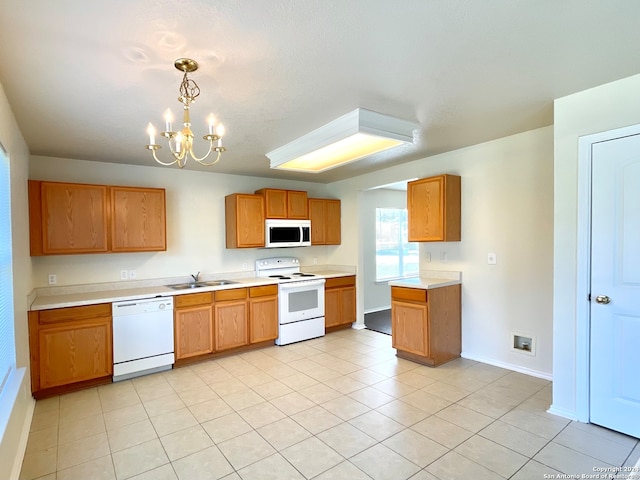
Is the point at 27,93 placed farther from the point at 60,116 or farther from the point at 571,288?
the point at 571,288

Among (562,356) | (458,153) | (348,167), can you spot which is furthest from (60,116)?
(562,356)

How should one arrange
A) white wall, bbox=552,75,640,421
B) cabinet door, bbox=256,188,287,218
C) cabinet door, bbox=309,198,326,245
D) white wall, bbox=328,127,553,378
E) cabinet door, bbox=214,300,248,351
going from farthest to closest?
cabinet door, bbox=309,198,326,245, cabinet door, bbox=256,188,287,218, cabinet door, bbox=214,300,248,351, white wall, bbox=328,127,553,378, white wall, bbox=552,75,640,421

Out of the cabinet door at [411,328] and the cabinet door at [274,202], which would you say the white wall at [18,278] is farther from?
the cabinet door at [411,328]

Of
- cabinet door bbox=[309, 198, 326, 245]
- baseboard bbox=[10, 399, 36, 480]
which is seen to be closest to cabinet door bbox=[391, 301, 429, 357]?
cabinet door bbox=[309, 198, 326, 245]

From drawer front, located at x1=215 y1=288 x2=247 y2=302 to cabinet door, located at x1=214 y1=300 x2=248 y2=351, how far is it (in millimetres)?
51

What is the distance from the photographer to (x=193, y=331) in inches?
156

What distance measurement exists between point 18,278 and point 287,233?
3132 mm

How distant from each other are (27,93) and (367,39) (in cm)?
220

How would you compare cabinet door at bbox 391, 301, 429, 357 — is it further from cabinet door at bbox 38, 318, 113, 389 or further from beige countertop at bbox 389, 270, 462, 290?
cabinet door at bbox 38, 318, 113, 389

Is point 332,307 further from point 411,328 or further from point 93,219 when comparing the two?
point 93,219

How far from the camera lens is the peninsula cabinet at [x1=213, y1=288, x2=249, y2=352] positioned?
4156 mm

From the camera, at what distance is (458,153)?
3.94 m

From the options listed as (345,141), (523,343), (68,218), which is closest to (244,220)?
(68,218)

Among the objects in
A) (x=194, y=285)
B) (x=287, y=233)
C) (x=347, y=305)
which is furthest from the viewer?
(x=347, y=305)
